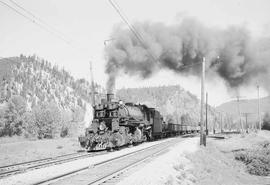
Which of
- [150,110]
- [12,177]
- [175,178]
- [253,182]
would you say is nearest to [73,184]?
[12,177]

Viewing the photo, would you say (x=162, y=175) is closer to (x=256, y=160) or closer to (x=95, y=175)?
(x=95, y=175)

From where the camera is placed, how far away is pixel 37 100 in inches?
5866

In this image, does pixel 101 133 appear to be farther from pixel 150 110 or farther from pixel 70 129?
pixel 70 129

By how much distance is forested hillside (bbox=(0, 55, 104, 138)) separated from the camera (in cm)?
6228

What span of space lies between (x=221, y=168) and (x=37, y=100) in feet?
451

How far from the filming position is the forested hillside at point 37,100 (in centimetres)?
6228

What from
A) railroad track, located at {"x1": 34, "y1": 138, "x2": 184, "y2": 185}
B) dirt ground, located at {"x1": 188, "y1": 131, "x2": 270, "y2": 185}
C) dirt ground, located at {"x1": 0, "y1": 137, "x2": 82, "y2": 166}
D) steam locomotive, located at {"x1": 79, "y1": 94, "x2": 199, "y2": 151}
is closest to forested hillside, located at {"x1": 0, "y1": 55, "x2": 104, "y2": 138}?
dirt ground, located at {"x1": 0, "y1": 137, "x2": 82, "y2": 166}

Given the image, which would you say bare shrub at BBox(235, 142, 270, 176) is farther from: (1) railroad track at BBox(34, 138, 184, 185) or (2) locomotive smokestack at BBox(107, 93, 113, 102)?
(1) railroad track at BBox(34, 138, 184, 185)

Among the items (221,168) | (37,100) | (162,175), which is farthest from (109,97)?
(37,100)

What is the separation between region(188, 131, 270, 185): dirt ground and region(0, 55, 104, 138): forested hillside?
38.2 m

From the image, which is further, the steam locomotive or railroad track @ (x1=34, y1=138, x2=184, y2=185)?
the steam locomotive

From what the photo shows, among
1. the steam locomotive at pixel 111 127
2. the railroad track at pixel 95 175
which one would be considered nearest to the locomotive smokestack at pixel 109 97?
the steam locomotive at pixel 111 127

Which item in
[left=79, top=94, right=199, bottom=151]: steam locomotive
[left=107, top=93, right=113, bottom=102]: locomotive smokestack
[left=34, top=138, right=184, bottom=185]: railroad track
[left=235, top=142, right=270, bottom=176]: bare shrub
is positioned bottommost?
[left=235, top=142, right=270, bottom=176]: bare shrub

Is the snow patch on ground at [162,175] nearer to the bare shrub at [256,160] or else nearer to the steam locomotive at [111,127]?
the steam locomotive at [111,127]
